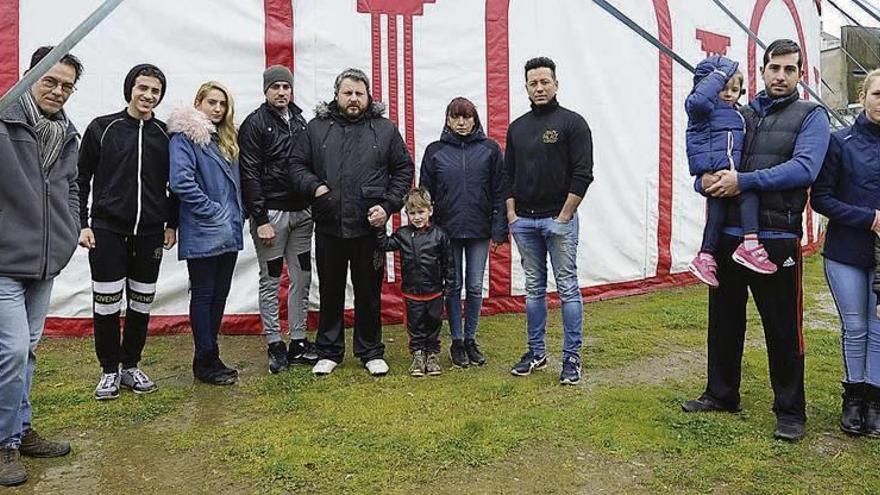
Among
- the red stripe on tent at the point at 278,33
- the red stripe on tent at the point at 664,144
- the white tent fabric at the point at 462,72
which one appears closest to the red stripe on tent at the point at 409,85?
the white tent fabric at the point at 462,72

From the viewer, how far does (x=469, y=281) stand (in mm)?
4488

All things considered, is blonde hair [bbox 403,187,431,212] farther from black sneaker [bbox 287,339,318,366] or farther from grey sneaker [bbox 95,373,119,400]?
grey sneaker [bbox 95,373,119,400]

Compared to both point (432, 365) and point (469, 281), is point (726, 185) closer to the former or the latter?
point (469, 281)

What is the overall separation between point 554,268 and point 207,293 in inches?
73.6

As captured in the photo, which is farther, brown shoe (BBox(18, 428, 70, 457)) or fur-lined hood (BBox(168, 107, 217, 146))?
fur-lined hood (BBox(168, 107, 217, 146))

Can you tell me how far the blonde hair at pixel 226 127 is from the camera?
159 inches

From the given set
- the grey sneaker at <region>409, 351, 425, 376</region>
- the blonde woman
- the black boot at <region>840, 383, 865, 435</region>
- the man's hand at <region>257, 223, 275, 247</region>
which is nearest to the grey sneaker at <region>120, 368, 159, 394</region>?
the blonde woman

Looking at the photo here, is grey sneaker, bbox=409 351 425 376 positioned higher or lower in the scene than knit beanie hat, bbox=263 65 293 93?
lower

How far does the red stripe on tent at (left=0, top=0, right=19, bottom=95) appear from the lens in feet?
16.6

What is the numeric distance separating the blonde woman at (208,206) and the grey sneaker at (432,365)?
3.53 ft

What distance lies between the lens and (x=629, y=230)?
6500 mm

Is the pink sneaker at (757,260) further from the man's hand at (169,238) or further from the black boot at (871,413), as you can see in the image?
the man's hand at (169,238)

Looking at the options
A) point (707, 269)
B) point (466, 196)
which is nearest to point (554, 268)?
point (466, 196)

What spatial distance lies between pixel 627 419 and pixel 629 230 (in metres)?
3.23
